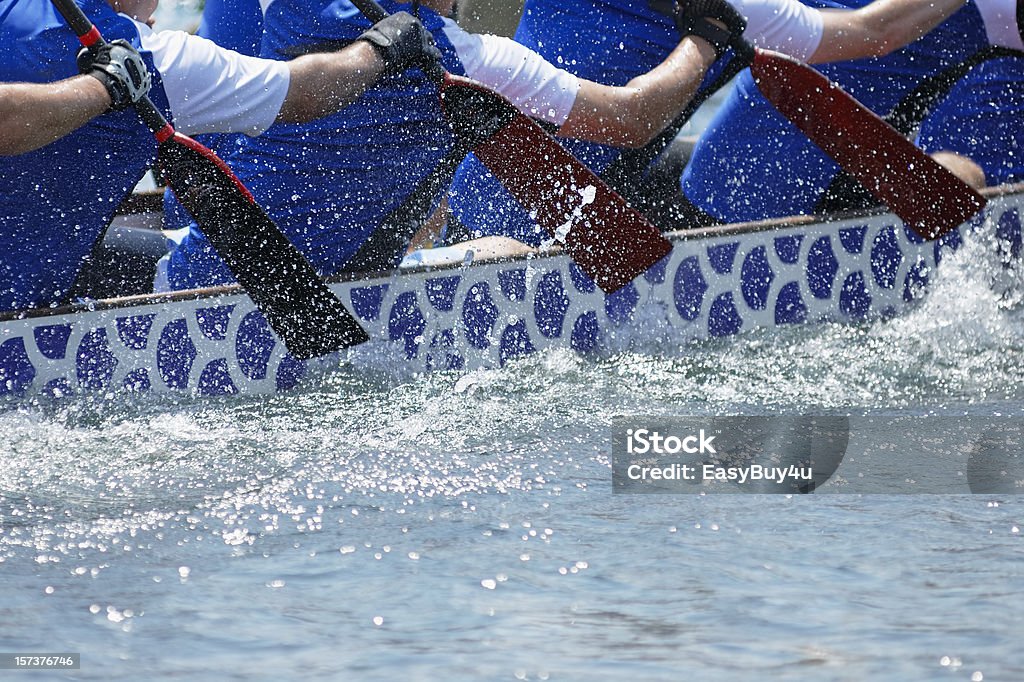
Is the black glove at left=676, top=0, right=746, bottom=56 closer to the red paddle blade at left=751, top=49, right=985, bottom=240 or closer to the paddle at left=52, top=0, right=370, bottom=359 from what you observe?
the red paddle blade at left=751, top=49, right=985, bottom=240

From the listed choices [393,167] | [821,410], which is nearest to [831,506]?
[821,410]

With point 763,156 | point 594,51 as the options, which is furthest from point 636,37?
point 763,156

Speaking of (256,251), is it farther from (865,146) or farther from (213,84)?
(865,146)

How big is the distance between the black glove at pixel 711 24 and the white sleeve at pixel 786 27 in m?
0.14

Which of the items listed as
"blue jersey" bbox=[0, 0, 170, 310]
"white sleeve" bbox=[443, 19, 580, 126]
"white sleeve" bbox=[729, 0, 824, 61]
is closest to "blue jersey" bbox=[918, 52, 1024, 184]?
"white sleeve" bbox=[729, 0, 824, 61]

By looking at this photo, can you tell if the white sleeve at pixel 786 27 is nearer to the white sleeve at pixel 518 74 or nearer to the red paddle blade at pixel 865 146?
the red paddle blade at pixel 865 146

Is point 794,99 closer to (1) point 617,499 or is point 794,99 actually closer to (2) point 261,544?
(1) point 617,499

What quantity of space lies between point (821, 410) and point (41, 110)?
5.47 feet

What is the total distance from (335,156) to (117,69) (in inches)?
27.4

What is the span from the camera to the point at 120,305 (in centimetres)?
302

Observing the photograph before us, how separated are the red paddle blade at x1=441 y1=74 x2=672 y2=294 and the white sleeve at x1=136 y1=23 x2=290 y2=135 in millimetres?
512

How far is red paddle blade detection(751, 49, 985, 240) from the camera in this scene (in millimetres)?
3852

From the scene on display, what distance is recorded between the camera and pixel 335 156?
333cm

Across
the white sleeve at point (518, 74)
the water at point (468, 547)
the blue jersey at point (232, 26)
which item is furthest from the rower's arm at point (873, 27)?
the blue jersey at point (232, 26)
